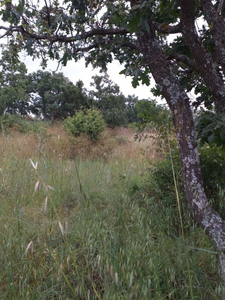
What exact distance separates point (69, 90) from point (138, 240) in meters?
20.4

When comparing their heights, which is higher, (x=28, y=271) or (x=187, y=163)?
(x=187, y=163)

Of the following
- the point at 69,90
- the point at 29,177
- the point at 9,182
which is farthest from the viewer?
the point at 69,90

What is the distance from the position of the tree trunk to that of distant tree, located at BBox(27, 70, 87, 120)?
17966 millimetres

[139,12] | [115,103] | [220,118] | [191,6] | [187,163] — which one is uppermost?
[115,103]

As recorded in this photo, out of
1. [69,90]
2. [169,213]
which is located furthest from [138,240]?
[69,90]

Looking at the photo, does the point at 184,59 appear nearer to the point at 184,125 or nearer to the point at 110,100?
the point at 184,125

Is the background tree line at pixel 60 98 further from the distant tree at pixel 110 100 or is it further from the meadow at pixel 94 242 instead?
the meadow at pixel 94 242

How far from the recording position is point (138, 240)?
1845 mm

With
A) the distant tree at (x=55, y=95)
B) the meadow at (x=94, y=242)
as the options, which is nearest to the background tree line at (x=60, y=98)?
the distant tree at (x=55, y=95)

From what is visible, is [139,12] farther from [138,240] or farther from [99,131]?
[99,131]

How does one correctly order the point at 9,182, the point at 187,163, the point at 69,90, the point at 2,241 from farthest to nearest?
the point at 69,90 → the point at 9,182 → the point at 187,163 → the point at 2,241

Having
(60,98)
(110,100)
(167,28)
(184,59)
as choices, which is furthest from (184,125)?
(60,98)

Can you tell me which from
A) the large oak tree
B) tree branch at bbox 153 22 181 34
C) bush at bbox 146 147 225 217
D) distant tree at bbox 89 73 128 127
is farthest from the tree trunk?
distant tree at bbox 89 73 128 127

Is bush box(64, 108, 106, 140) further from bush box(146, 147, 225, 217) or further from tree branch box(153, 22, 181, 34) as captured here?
tree branch box(153, 22, 181, 34)
